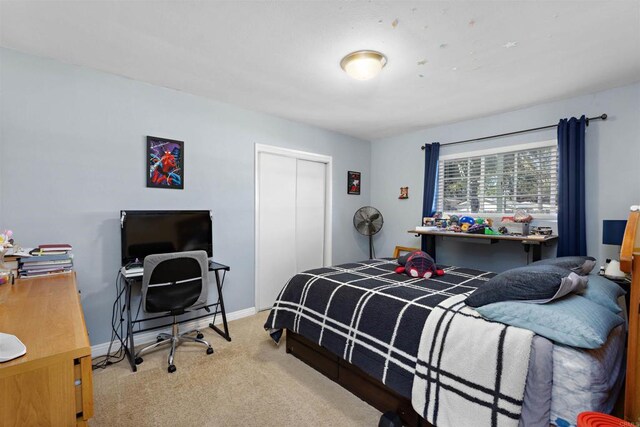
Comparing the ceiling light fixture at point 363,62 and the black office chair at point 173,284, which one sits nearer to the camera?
the ceiling light fixture at point 363,62

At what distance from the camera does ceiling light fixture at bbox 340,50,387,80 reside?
2141 millimetres

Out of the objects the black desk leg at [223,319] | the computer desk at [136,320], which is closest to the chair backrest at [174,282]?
the computer desk at [136,320]

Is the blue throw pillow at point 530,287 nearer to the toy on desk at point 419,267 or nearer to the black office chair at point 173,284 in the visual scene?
the toy on desk at point 419,267

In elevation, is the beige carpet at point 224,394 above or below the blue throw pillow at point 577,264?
below

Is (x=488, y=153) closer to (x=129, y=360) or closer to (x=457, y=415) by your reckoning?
(x=457, y=415)

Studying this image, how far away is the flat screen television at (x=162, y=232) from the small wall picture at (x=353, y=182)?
7.42 ft

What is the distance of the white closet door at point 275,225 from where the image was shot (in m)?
3.73

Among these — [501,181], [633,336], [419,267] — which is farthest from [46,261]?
[501,181]

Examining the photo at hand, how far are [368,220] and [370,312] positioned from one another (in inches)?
103

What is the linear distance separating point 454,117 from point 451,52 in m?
1.66

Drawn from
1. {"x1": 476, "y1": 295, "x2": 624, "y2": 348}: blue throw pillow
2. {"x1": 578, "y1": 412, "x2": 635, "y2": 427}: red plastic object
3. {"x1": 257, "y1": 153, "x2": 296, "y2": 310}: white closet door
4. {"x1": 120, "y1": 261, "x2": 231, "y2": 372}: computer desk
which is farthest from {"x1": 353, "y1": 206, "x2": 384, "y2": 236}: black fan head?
{"x1": 578, "y1": 412, "x2": 635, "y2": 427}: red plastic object

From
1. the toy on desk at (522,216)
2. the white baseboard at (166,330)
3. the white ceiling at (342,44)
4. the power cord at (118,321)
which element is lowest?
the white baseboard at (166,330)

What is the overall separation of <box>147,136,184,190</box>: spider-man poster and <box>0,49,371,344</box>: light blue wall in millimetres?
65

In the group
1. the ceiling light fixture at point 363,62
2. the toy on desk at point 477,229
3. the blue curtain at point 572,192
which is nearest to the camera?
the ceiling light fixture at point 363,62
